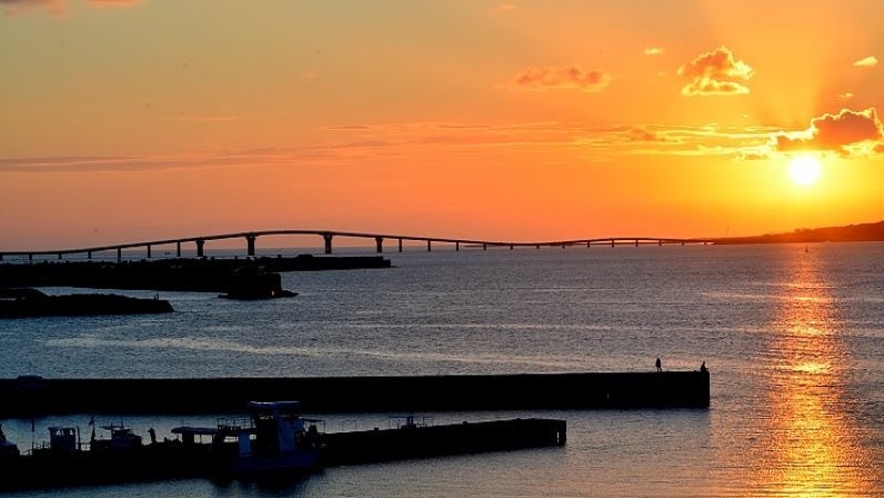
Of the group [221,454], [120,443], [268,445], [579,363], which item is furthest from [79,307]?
[221,454]

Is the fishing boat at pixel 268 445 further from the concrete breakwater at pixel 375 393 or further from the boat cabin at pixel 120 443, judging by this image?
the concrete breakwater at pixel 375 393

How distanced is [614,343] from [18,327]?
1947 inches

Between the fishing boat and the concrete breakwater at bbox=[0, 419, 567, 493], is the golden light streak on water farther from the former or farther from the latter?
the fishing boat

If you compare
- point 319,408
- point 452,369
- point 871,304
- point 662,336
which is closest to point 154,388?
point 319,408

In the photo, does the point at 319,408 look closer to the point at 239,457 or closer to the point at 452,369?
the point at 239,457

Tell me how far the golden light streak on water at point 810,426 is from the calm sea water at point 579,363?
0.39 feet

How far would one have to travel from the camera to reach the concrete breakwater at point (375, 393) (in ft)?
189

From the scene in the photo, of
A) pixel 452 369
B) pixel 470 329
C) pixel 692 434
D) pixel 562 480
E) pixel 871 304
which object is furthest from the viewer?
pixel 871 304

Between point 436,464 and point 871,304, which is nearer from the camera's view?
point 436,464

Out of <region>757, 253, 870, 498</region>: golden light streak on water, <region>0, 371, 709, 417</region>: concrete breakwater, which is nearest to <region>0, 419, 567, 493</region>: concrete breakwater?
<region>757, 253, 870, 498</region>: golden light streak on water

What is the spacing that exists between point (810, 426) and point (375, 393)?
54.6 feet

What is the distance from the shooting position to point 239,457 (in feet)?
147

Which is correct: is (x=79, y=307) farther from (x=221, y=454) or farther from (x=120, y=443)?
(x=221, y=454)

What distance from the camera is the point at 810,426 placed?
53906 mm
